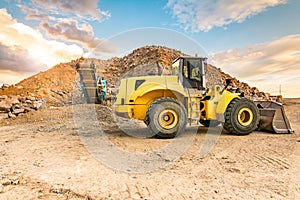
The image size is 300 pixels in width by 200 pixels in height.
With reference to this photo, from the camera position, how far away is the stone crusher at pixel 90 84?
12797 millimetres

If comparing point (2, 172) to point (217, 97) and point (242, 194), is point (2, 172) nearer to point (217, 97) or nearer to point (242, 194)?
point (242, 194)

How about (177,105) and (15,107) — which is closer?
(177,105)

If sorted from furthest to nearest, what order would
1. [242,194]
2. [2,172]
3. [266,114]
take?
[266,114] < [2,172] < [242,194]

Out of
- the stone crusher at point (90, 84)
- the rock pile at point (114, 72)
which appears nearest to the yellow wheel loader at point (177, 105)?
the stone crusher at point (90, 84)

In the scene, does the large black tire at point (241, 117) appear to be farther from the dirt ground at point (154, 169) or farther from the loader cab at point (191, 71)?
the loader cab at point (191, 71)

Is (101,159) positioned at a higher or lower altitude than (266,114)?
lower

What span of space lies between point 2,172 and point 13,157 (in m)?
0.95

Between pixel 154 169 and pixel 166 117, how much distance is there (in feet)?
8.12

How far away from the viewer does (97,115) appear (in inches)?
408

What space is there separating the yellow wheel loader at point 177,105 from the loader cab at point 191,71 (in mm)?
128

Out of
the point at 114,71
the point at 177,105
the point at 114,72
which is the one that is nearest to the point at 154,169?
the point at 177,105

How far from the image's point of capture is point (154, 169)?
377 centimetres

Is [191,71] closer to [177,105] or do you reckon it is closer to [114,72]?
[177,105]

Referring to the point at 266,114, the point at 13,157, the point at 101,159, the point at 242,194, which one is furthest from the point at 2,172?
the point at 266,114
